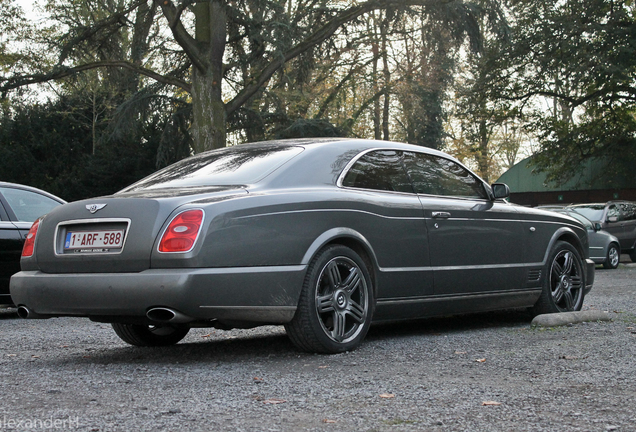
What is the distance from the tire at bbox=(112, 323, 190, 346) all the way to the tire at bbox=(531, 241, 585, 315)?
339 cm

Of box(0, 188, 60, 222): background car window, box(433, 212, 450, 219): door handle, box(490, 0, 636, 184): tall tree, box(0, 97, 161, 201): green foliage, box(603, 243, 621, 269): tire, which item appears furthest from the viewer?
box(0, 97, 161, 201): green foliage

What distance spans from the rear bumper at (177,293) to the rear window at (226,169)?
0.79m

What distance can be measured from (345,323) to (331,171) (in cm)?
110

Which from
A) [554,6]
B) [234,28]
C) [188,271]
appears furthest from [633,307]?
[554,6]

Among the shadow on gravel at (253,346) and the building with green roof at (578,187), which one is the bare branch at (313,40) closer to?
the shadow on gravel at (253,346)

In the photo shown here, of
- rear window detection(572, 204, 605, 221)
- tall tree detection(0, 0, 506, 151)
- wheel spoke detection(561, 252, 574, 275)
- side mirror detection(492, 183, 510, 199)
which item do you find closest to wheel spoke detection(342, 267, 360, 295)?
side mirror detection(492, 183, 510, 199)

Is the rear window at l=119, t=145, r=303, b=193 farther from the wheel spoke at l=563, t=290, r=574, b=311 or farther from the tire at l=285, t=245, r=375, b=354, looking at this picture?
the wheel spoke at l=563, t=290, r=574, b=311

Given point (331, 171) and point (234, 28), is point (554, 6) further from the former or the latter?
point (331, 171)

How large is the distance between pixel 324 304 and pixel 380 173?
135 cm

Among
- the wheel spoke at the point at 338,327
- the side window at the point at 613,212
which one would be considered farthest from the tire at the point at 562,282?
the side window at the point at 613,212

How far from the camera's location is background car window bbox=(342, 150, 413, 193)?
6203 millimetres

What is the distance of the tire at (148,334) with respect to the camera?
→ 633cm

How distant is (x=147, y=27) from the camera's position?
1838cm

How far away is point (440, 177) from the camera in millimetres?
7113
